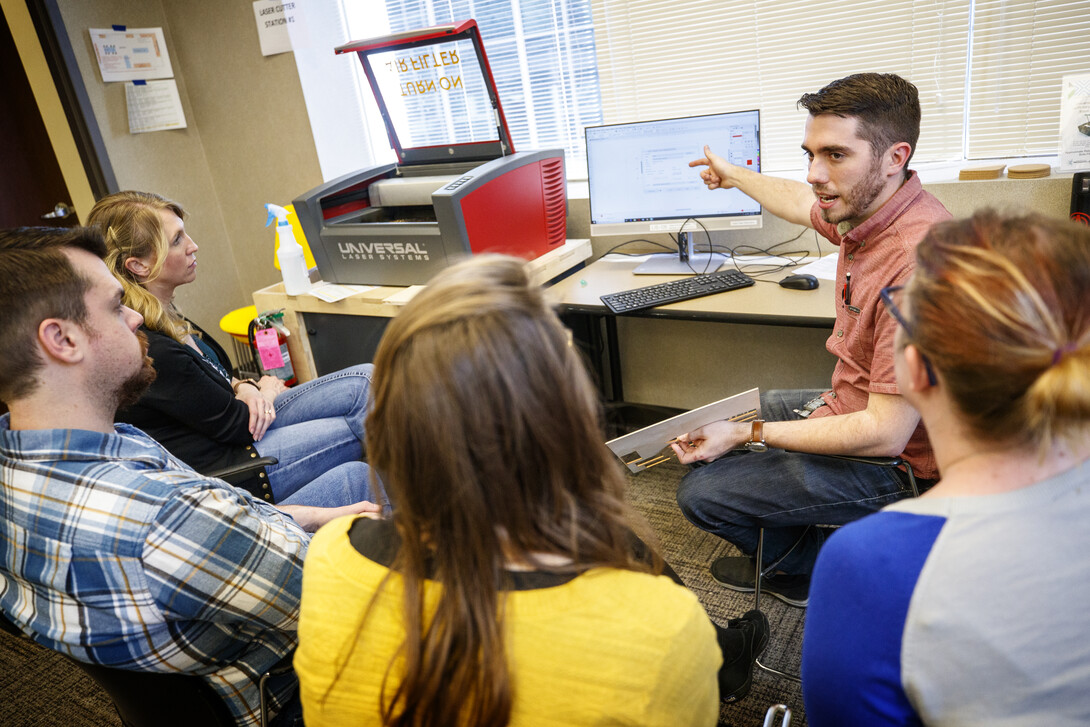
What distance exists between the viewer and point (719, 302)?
6.11 ft

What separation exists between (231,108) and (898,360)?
3.10m

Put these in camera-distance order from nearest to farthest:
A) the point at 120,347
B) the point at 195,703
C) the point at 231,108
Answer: the point at 195,703, the point at 120,347, the point at 231,108

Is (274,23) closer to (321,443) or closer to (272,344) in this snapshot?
(272,344)

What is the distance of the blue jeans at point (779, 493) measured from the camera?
1409 millimetres

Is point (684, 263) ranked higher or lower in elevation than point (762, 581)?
higher

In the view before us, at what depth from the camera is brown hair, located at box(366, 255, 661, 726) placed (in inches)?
25.3

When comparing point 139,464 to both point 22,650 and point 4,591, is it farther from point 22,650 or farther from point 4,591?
point 22,650

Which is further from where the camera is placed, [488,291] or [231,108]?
[231,108]

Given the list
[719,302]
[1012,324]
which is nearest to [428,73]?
[719,302]

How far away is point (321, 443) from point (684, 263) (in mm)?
1193

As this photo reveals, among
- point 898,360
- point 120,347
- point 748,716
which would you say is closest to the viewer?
point 898,360

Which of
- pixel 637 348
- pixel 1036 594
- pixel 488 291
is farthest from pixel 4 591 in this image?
pixel 637 348

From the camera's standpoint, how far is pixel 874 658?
2.33 ft

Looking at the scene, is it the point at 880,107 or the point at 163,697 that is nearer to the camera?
the point at 163,697
